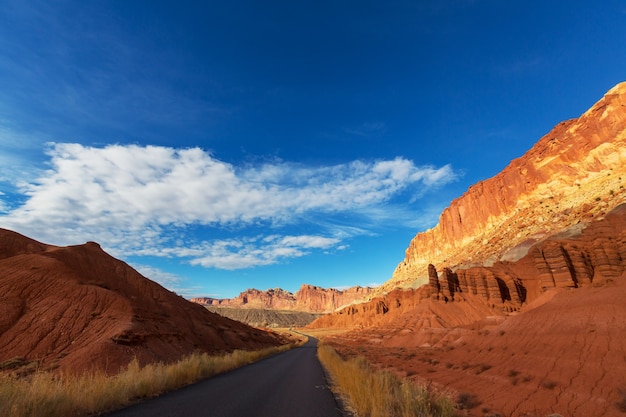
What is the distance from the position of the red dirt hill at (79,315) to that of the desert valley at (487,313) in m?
0.12

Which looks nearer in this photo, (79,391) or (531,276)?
(79,391)

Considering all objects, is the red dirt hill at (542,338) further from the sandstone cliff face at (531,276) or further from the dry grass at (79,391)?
the dry grass at (79,391)

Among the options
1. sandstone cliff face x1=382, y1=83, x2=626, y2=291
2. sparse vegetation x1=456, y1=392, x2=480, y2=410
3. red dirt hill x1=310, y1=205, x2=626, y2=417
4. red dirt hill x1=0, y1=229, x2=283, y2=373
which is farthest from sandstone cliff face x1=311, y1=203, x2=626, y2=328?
red dirt hill x1=0, y1=229, x2=283, y2=373

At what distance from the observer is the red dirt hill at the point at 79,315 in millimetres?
22234

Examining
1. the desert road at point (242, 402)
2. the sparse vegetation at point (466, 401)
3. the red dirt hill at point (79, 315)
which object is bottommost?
the sparse vegetation at point (466, 401)

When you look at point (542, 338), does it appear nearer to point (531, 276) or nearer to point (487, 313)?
point (487, 313)

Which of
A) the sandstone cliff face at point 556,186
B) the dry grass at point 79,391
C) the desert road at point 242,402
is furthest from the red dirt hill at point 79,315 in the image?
the sandstone cliff face at point 556,186

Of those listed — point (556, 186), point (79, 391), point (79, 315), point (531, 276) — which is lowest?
point (79, 391)

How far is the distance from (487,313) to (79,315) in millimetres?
56536

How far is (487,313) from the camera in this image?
53219 millimetres

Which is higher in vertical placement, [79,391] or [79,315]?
[79,315]

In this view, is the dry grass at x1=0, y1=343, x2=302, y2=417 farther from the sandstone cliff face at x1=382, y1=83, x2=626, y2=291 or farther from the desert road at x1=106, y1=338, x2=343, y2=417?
the sandstone cliff face at x1=382, y1=83, x2=626, y2=291

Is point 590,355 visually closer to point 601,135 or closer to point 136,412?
point 136,412

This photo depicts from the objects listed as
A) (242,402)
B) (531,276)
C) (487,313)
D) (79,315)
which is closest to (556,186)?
(531,276)
